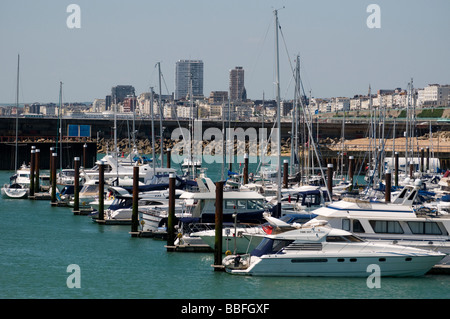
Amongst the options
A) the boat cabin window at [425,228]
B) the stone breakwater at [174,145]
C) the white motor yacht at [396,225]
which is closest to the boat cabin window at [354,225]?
the white motor yacht at [396,225]

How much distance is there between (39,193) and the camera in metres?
62.0

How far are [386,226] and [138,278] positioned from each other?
31.3 feet

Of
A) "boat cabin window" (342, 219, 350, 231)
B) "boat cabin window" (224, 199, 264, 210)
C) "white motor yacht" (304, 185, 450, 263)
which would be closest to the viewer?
"white motor yacht" (304, 185, 450, 263)

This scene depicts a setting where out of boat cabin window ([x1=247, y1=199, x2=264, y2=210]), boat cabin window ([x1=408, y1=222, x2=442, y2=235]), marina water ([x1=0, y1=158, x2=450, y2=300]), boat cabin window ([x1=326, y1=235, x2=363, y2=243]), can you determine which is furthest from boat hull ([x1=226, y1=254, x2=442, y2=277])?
boat cabin window ([x1=247, y1=199, x2=264, y2=210])

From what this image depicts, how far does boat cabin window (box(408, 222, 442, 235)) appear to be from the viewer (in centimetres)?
3291

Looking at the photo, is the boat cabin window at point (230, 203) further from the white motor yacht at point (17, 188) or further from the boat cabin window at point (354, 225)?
the white motor yacht at point (17, 188)

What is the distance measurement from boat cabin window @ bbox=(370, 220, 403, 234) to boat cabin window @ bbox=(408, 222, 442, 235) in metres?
0.48

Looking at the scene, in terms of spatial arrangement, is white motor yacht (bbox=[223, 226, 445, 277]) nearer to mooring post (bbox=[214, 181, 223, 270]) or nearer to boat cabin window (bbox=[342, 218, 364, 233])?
mooring post (bbox=[214, 181, 223, 270])

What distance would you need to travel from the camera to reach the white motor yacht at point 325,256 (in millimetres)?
30500

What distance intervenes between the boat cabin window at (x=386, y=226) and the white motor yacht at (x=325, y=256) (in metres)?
2.00
